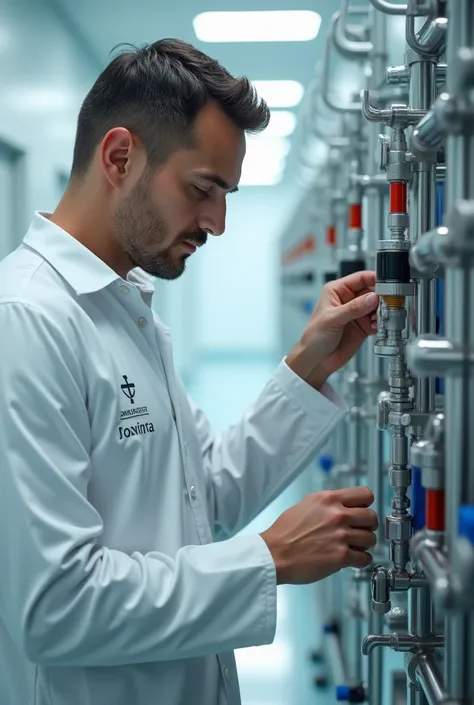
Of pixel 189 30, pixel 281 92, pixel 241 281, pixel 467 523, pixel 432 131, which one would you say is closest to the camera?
pixel 467 523

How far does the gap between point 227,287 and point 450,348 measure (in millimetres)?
11393

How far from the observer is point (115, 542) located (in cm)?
100

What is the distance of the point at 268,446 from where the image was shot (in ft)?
4.31

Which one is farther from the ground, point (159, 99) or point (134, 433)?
point (159, 99)

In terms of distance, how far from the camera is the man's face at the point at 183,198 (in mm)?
1062

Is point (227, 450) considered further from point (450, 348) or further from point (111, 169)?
point (450, 348)

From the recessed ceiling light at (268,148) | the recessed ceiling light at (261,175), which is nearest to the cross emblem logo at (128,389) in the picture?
the recessed ceiling light at (268,148)

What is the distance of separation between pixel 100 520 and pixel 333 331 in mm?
529

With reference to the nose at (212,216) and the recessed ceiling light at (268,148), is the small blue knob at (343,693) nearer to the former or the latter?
the nose at (212,216)

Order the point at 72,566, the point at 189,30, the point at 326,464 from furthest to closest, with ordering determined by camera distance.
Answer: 1. the point at 189,30
2. the point at 326,464
3. the point at 72,566

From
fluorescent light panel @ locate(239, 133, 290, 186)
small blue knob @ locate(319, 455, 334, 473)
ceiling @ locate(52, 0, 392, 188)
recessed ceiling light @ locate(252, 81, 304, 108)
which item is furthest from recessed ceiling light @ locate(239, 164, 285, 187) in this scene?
small blue knob @ locate(319, 455, 334, 473)

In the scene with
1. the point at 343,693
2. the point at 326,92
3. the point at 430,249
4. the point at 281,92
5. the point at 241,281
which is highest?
the point at 281,92

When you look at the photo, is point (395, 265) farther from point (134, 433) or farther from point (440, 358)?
point (134, 433)

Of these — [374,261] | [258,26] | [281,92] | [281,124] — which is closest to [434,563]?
[374,261]
